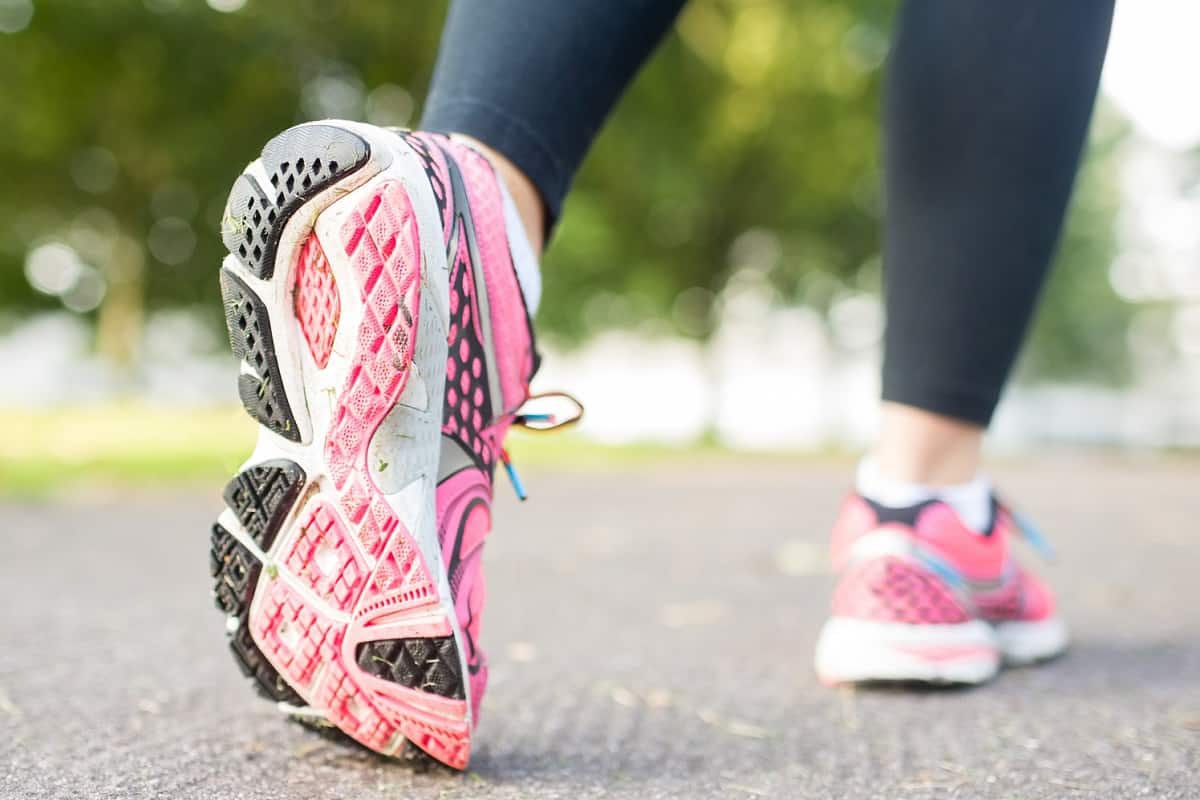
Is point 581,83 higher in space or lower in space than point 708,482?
higher

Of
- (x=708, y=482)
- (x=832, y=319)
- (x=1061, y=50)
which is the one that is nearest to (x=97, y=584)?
(x=1061, y=50)

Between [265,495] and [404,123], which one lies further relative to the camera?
[404,123]

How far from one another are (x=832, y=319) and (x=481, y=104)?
13.1 metres

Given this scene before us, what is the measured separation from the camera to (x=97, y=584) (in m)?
1.79

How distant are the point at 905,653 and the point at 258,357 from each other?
2.33 feet

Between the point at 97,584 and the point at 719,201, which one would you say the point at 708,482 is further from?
the point at 719,201

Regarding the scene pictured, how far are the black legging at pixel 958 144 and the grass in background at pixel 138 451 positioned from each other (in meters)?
1.62

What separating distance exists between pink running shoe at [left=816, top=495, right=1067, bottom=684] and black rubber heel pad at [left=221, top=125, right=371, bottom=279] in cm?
70

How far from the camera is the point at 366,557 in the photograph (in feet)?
2.47

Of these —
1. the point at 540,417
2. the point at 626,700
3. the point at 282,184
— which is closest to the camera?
the point at 282,184

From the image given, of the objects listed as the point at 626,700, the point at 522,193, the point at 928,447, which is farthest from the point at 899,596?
the point at 522,193

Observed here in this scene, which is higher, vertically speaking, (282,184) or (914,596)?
(282,184)

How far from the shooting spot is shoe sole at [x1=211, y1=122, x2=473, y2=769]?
0.74m

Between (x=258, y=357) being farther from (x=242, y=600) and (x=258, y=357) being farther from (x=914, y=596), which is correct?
(x=914, y=596)
